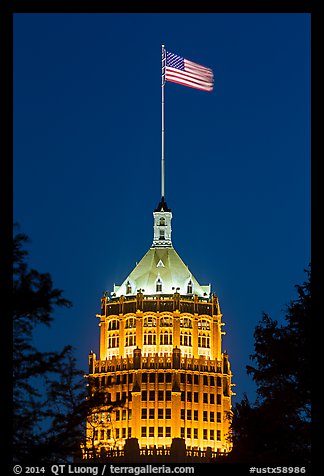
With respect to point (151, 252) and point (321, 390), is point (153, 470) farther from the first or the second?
point (151, 252)

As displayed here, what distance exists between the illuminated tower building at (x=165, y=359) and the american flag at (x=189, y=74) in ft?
128

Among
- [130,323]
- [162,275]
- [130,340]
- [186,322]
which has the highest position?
[162,275]

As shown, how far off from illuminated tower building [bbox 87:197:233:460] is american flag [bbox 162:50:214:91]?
38932 millimetres

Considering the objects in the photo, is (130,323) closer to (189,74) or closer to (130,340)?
(130,340)

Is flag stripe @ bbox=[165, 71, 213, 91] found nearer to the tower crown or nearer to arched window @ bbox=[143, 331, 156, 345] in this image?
arched window @ bbox=[143, 331, 156, 345]

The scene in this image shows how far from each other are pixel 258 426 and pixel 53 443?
1778 centimetres

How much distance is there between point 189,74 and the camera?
132250 mm

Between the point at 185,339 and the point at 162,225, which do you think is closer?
the point at 185,339

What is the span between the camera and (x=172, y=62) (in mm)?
134000

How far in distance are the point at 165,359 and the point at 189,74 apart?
142 feet

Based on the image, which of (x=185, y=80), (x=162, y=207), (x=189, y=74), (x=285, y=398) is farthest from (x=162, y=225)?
(x=285, y=398)

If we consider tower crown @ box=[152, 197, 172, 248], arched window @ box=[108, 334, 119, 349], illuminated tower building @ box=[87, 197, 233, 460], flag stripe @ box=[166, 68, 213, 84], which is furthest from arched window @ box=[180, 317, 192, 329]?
flag stripe @ box=[166, 68, 213, 84]

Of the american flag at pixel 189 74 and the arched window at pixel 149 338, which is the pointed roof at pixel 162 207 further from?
the american flag at pixel 189 74
